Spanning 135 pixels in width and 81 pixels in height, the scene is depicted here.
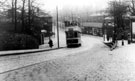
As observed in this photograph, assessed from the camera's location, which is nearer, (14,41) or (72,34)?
(14,41)

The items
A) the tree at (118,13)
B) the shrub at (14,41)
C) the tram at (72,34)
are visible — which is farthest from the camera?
the tree at (118,13)

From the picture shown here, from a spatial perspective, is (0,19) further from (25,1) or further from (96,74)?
(96,74)

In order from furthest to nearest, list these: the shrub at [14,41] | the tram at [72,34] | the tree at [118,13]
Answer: the tree at [118,13] < the tram at [72,34] < the shrub at [14,41]

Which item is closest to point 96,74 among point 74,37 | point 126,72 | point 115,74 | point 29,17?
point 115,74

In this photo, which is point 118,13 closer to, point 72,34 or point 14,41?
point 72,34

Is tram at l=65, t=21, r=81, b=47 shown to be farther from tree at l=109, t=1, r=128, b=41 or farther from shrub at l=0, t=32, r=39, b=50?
tree at l=109, t=1, r=128, b=41

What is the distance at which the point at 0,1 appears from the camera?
3275cm

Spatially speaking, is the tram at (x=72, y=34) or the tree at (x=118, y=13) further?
the tree at (x=118, y=13)

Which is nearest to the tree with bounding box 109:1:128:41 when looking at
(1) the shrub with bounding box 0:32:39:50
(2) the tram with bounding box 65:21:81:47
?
(2) the tram with bounding box 65:21:81:47

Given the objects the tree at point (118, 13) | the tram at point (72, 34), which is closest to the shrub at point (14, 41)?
the tram at point (72, 34)

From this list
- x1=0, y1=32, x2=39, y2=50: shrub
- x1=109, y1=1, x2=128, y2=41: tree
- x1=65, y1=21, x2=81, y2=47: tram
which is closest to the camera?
x1=0, y1=32, x2=39, y2=50: shrub

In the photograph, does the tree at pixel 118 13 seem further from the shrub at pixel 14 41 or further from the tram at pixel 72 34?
the shrub at pixel 14 41

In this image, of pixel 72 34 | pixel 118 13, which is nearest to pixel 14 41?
pixel 72 34

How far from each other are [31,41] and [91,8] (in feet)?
507
